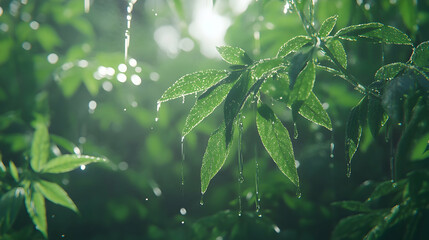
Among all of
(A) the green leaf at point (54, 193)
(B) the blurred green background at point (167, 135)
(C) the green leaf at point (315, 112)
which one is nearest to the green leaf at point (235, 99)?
(C) the green leaf at point (315, 112)

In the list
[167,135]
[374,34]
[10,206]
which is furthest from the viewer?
[167,135]

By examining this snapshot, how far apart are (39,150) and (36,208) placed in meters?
0.18

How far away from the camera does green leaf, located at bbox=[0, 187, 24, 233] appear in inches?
32.2

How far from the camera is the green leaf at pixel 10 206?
2.68ft

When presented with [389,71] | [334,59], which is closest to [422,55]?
[389,71]

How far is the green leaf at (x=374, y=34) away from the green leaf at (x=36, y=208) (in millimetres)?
817

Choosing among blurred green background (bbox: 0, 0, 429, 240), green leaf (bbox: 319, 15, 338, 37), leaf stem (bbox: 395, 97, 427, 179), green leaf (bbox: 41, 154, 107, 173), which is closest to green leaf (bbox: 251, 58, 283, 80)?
green leaf (bbox: 319, 15, 338, 37)

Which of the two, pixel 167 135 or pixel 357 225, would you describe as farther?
pixel 167 135

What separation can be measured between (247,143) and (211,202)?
1.16 ft

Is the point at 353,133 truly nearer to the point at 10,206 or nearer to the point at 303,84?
the point at 303,84

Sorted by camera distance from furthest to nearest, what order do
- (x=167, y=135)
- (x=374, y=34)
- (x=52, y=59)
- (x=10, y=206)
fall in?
(x=167, y=135)
(x=52, y=59)
(x=10, y=206)
(x=374, y=34)

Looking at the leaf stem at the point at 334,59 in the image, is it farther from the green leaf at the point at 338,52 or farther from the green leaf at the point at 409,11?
the green leaf at the point at 409,11

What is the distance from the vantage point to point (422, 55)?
0.60 m

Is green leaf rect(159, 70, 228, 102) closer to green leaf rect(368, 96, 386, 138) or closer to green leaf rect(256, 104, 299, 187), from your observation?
green leaf rect(256, 104, 299, 187)
